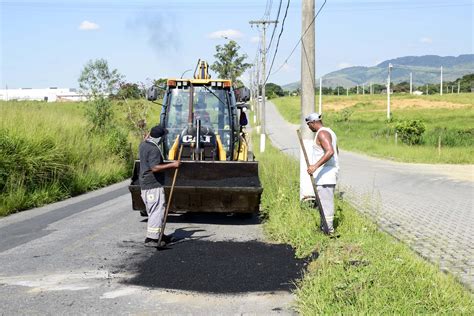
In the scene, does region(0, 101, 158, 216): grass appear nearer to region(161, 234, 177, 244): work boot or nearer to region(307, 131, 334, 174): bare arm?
region(161, 234, 177, 244): work boot

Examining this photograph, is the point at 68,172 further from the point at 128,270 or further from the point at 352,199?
the point at 128,270

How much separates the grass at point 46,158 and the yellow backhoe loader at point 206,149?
3695mm

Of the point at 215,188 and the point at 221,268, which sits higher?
the point at 215,188

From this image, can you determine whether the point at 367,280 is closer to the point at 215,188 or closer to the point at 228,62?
the point at 215,188

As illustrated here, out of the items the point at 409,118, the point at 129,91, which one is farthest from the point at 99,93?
the point at 409,118

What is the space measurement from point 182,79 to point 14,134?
456cm

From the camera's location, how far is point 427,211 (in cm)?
1197

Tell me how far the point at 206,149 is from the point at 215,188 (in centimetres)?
189

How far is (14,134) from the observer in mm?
13602

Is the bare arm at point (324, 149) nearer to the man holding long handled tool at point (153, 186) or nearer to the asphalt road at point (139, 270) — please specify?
the asphalt road at point (139, 270)

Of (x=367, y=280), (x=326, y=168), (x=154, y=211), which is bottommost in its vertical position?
(x=367, y=280)

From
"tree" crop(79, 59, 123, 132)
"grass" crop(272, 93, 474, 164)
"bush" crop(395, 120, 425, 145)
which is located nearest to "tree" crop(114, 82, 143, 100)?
"tree" crop(79, 59, 123, 132)

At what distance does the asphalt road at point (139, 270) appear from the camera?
18.2 ft

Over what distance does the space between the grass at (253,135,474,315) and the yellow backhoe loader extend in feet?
5.52
